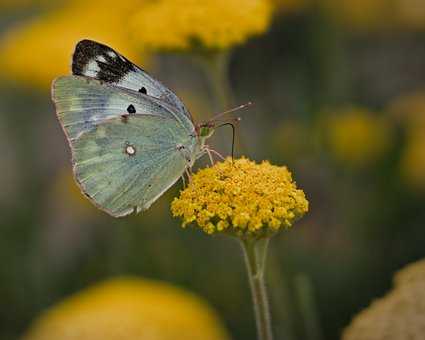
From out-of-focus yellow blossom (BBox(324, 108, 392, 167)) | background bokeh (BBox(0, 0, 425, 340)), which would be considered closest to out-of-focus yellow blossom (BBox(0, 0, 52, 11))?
background bokeh (BBox(0, 0, 425, 340))

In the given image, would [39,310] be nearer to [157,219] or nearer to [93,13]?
[157,219]

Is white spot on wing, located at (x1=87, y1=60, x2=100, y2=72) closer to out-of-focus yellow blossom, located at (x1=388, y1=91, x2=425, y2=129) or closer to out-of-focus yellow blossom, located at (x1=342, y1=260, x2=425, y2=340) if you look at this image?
out-of-focus yellow blossom, located at (x1=342, y1=260, x2=425, y2=340)

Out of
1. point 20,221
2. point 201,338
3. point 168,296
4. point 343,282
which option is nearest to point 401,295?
point 201,338

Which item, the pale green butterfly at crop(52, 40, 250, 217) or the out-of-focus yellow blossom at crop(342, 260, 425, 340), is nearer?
the out-of-focus yellow blossom at crop(342, 260, 425, 340)

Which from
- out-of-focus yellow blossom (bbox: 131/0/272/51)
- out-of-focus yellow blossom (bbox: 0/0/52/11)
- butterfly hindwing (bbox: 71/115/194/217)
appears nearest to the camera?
butterfly hindwing (bbox: 71/115/194/217)

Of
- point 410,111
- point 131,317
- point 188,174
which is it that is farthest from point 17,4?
point 188,174

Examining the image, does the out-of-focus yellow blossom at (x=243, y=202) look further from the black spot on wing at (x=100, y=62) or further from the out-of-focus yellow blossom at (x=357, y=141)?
the out-of-focus yellow blossom at (x=357, y=141)
